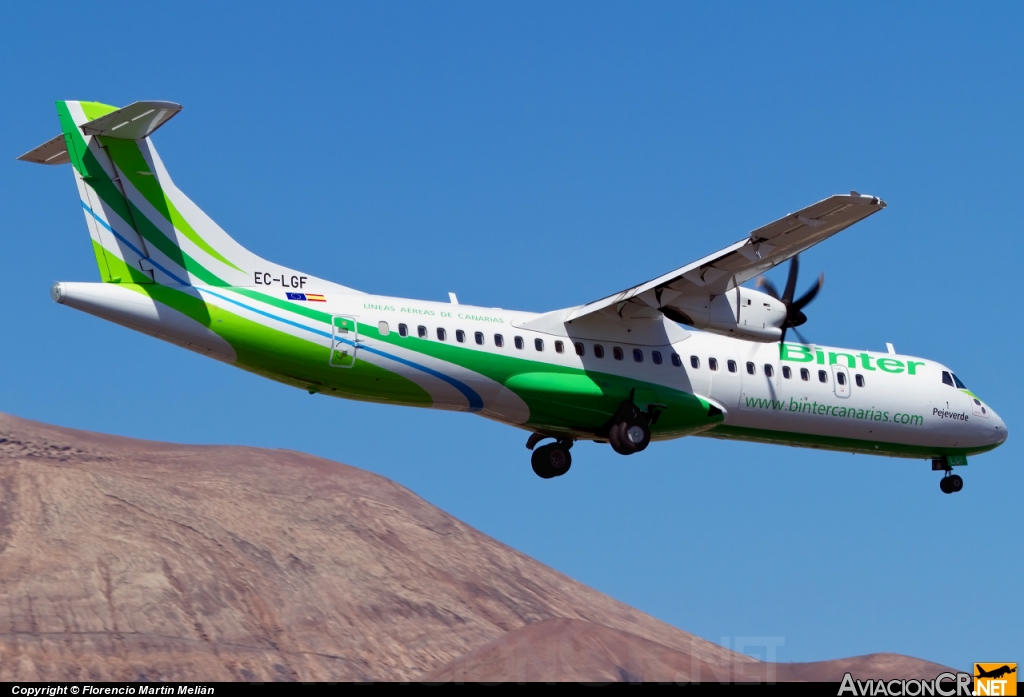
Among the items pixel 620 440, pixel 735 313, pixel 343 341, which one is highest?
pixel 735 313

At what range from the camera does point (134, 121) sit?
26.5 metres

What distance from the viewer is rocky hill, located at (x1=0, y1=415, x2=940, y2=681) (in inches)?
3073

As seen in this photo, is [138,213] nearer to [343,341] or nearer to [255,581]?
[343,341]

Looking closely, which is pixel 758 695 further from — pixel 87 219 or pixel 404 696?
pixel 87 219

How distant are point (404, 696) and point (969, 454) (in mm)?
21921

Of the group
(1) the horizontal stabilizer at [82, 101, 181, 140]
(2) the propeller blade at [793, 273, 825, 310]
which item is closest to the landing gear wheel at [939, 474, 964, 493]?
(2) the propeller blade at [793, 273, 825, 310]

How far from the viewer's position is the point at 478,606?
99.4 m

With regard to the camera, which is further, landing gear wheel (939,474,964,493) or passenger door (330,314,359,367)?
landing gear wheel (939,474,964,493)

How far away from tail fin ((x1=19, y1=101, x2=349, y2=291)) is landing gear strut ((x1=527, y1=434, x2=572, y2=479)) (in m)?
7.98

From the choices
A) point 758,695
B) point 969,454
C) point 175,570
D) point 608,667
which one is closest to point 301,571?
point 175,570

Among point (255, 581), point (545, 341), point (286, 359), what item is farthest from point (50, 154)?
point (255, 581)

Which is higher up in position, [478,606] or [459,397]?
[478,606]

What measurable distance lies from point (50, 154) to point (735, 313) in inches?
595

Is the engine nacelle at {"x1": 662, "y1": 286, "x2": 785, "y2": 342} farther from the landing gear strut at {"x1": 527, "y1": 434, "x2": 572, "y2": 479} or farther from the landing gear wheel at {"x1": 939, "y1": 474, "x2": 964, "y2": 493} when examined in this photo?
the landing gear wheel at {"x1": 939, "y1": 474, "x2": 964, "y2": 493}
